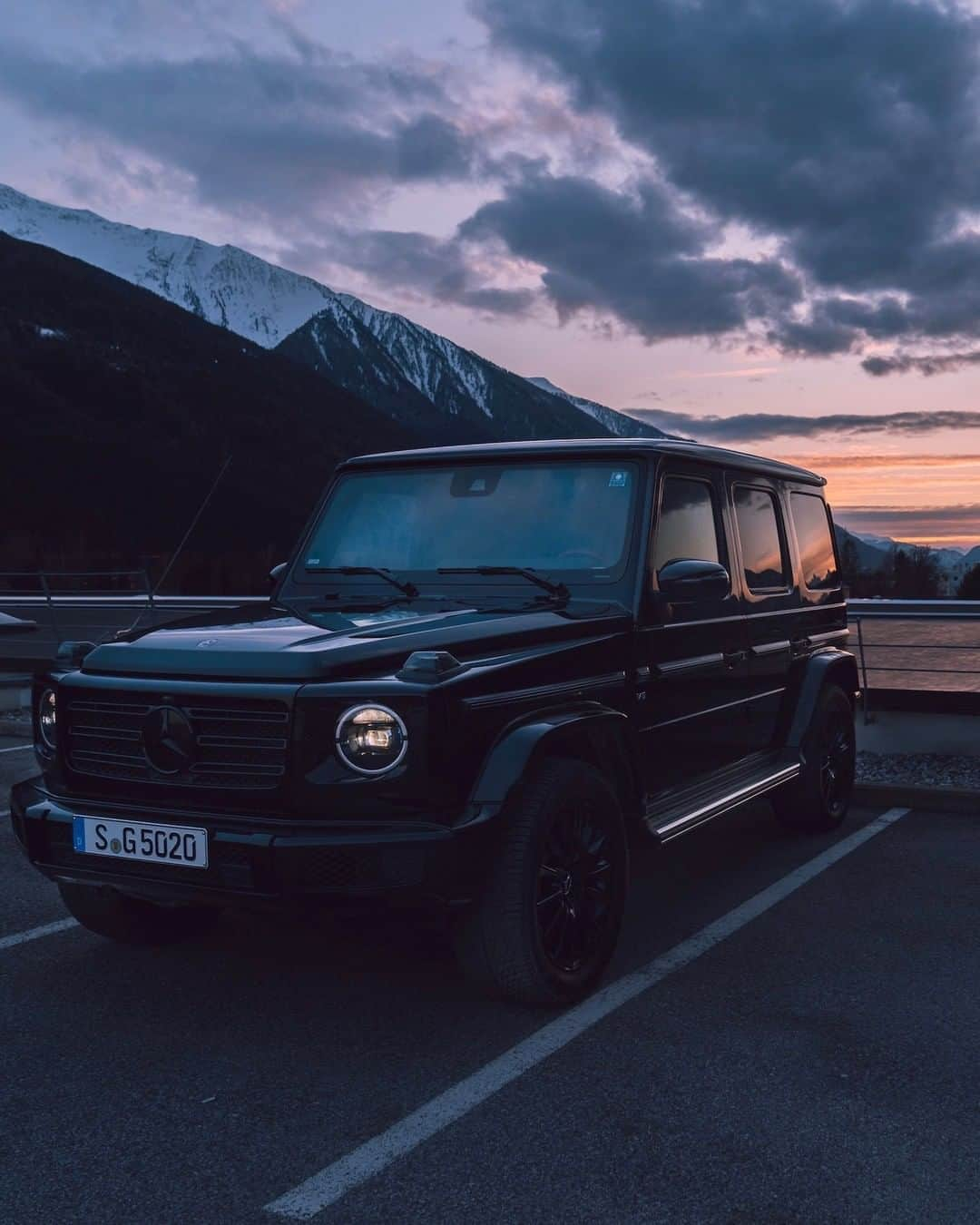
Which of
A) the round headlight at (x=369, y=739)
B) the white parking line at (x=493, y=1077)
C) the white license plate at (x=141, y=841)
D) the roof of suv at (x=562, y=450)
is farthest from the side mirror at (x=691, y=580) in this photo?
the white license plate at (x=141, y=841)

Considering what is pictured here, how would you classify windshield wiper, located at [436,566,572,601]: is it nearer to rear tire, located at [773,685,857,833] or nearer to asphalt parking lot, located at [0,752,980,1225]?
asphalt parking lot, located at [0,752,980,1225]

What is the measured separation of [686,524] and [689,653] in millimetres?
577

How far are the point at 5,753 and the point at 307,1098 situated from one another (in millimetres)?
7442

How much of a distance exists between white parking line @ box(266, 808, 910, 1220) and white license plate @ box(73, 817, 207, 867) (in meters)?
1.02

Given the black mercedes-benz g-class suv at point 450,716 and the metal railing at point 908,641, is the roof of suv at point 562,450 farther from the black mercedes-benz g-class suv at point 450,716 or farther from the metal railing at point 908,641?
the metal railing at point 908,641

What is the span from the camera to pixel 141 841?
3.96 metres

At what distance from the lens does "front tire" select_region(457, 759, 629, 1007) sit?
392 centimetres

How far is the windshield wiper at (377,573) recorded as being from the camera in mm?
5027

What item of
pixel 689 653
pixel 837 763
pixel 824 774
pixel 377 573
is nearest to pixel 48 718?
pixel 377 573

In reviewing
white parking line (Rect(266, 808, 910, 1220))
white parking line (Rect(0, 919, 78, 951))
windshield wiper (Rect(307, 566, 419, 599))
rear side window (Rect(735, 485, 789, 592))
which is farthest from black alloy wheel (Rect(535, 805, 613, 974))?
white parking line (Rect(0, 919, 78, 951))

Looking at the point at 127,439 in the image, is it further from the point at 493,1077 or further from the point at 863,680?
the point at 493,1077

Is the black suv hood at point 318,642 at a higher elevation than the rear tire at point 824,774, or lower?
higher

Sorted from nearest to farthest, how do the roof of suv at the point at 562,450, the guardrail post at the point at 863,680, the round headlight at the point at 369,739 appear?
the round headlight at the point at 369,739 → the roof of suv at the point at 562,450 → the guardrail post at the point at 863,680

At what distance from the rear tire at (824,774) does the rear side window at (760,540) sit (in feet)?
2.56
